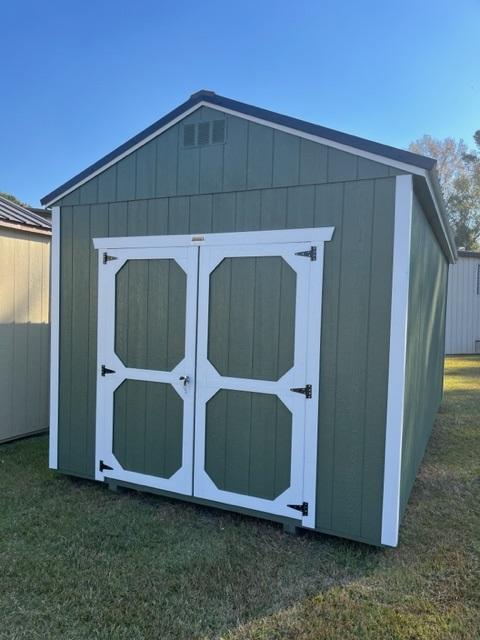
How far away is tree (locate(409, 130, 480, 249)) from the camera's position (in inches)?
985

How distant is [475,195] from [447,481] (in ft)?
78.9

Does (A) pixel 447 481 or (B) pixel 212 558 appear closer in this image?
(B) pixel 212 558

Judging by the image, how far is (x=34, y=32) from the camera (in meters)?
10.1

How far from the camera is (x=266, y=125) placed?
3.48 meters

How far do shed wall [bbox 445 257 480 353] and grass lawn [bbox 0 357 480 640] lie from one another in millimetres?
11911

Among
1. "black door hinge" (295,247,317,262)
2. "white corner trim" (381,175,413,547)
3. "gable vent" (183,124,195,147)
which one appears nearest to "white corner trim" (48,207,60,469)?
"gable vent" (183,124,195,147)

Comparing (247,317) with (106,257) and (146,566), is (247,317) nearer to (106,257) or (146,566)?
(106,257)

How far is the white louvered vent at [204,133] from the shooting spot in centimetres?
365

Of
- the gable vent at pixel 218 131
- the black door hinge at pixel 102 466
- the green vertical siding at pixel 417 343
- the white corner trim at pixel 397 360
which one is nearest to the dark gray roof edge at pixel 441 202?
the green vertical siding at pixel 417 343

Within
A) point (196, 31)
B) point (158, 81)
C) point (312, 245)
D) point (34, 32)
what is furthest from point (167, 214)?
point (34, 32)

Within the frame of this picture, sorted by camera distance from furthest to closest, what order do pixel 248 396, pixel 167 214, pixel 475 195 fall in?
1. pixel 475 195
2. pixel 167 214
3. pixel 248 396

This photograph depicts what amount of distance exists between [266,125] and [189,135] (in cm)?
64

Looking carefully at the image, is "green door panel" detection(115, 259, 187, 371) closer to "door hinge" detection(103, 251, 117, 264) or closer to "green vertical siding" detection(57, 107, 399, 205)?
"door hinge" detection(103, 251, 117, 264)

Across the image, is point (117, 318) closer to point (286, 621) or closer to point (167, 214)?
point (167, 214)
